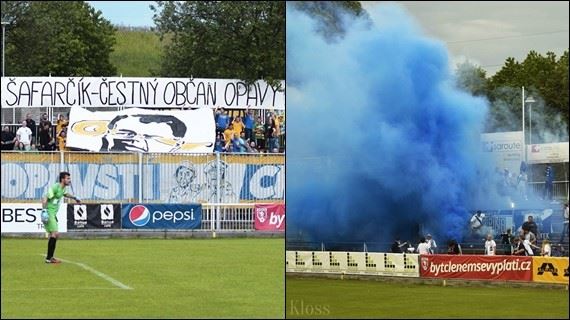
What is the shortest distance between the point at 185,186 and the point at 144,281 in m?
8.94

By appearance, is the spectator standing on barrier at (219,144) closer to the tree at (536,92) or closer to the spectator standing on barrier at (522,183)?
the tree at (536,92)

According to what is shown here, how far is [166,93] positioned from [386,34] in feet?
59.6

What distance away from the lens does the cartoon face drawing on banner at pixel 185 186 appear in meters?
19.7

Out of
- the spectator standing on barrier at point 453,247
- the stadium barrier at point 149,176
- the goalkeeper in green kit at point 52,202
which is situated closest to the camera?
the spectator standing on barrier at point 453,247

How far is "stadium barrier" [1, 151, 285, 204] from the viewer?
19.2 m

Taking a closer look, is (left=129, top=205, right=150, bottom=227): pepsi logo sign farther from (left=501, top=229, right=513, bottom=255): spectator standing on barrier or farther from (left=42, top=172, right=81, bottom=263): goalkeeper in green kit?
(left=501, top=229, right=513, bottom=255): spectator standing on barrier

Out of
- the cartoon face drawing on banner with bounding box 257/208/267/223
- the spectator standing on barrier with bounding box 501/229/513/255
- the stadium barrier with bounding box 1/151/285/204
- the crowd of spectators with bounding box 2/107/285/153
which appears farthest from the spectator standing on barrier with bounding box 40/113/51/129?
the spectator standing on barrier with bounding box 501/229/513/255

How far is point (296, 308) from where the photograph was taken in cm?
539

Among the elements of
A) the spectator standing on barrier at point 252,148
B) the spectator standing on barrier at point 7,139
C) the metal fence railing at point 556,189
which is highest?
the spectator standing on barrier at point 7,139

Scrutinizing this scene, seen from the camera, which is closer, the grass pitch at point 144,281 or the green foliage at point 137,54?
the grass pitch at point 144,281

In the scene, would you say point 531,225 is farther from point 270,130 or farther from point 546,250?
point 270,130

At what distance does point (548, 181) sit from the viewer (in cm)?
573

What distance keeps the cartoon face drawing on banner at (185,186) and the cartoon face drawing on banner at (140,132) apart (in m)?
2.51

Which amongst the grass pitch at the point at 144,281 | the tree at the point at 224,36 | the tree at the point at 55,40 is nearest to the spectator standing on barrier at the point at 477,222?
the grass pitch at the point at 144,281
